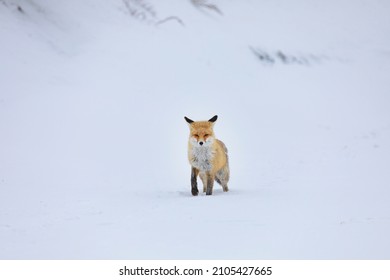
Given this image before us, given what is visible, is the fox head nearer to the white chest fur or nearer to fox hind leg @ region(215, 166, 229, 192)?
the white chest fur

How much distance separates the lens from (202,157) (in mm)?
10875

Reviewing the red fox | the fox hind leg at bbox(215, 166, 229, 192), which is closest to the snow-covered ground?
the fox hind leg at bbox(215, 166, 229, 192)

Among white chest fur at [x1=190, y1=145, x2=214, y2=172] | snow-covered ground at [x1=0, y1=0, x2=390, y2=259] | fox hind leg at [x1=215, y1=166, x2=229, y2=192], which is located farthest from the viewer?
fox hind leg at [x1=215, y1=166, x2=229, y2=192]

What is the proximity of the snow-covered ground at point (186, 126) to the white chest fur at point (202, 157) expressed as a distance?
2.42 ft

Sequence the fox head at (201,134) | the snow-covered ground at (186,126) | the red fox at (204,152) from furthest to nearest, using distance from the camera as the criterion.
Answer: the red fox at (204,152), the fox head at (201,134), the snow-covered ground at (186,126)

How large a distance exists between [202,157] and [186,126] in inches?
483

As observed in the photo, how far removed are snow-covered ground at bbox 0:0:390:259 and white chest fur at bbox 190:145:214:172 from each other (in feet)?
2.42

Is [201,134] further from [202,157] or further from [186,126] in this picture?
[186,126]

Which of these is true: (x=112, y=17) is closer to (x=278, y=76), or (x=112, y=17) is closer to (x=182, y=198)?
(x=278, y=76)

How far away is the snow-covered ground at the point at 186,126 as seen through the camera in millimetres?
8102

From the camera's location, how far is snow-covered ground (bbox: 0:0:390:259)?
8102 millimetres

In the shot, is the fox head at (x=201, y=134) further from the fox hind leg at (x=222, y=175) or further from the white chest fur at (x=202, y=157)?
the fox hind leg at (x=222, y=175)

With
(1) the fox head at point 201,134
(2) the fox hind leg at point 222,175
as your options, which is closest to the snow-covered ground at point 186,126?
(2) the fox hind leg at point 222,175

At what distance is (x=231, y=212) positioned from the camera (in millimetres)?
9195
